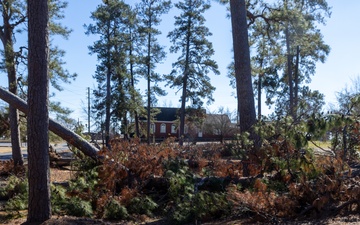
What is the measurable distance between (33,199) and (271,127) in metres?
4.29

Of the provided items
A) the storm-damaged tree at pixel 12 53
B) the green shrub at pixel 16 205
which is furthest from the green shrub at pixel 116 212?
the storm-damaged tree at pixel 12 53

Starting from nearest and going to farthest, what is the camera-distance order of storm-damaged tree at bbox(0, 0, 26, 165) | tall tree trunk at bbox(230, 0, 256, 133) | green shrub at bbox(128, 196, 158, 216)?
green shrub at bbox(128, 196, 158, 216), tall tree trunk at bbox(230, 0, 256, 133), storm-damaged tree at bbox(0, 0, 26, 165)

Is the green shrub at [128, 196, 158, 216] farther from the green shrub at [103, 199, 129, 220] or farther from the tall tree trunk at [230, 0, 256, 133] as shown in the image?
the tall tree trunk at [230, 0, 256, 133]

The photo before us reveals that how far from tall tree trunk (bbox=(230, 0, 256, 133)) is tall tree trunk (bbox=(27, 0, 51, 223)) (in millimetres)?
5559

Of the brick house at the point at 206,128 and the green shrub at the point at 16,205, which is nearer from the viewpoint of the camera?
the green shrub at the point at 16,205

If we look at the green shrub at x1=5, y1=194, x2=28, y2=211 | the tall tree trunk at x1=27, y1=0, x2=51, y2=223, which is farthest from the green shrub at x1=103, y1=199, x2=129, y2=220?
the green shrub at x1=5, y1=194, x2=28, y2=211

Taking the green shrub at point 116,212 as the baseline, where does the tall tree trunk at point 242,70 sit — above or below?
above

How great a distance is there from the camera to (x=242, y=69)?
11.2 meters

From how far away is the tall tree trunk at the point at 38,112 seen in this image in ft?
21.9

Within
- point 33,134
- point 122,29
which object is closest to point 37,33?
point 33,134

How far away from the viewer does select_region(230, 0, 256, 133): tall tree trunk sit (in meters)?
10.9

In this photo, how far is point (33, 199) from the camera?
6.80m

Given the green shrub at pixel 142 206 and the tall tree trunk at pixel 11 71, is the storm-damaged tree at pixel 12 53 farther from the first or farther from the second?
the green shrub at pixel 142 206

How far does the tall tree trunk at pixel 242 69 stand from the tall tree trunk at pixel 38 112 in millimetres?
5559
